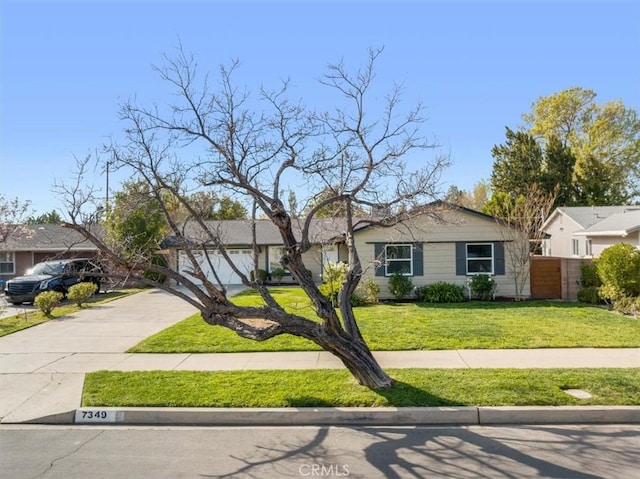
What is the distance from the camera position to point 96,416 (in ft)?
20.8

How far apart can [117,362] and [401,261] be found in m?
11.7

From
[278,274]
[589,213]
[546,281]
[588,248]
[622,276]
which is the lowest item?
[546,281]

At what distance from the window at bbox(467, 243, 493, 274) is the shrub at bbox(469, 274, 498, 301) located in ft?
1.51

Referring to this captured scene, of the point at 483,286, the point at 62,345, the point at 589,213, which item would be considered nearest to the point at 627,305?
the point at 483,286

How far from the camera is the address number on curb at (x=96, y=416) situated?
6.31 m

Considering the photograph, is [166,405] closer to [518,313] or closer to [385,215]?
[385,215]

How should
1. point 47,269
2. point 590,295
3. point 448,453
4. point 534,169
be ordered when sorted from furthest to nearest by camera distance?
1. point 534,169
2. point 47,269
3. point 590,295
4. point 448,453

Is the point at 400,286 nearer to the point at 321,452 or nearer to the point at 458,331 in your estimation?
the point at 458,331

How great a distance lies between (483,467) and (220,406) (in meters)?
3.41

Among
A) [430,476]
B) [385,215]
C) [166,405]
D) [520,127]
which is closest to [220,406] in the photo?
[166,405]

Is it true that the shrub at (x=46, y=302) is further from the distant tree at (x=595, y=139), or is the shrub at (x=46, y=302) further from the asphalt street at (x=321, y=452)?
the distant tree at (x=595, y=139)

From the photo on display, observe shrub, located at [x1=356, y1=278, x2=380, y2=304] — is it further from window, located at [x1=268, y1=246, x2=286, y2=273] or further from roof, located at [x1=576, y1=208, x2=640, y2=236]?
window, located at [x1=268, y1=246, x2=286, y2=273]

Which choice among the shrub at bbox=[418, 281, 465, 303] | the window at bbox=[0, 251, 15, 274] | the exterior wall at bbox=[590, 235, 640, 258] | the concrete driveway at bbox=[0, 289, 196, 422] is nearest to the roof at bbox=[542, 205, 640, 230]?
the exterior wall at bbox=[590, 235, 640, 258]

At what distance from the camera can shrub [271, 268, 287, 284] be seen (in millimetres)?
27375
